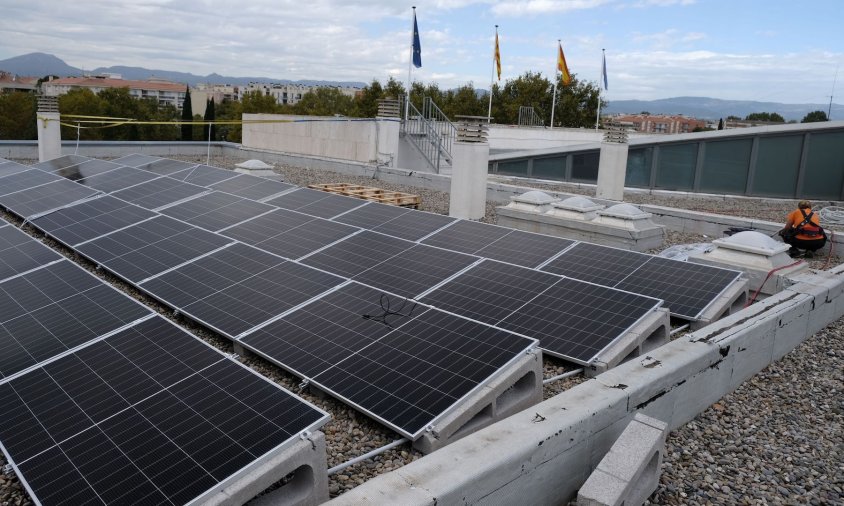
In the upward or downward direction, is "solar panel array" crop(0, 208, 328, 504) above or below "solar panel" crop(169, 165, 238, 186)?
below

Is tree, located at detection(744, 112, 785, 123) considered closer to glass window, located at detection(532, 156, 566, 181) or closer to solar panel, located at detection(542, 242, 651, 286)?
glass window, located at detection(532, 156, 566, 181)

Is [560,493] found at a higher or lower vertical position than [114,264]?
lower

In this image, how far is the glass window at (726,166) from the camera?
87.1ft

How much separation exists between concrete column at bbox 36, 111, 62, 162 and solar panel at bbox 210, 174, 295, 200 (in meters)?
13.5

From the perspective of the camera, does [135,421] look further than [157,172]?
No

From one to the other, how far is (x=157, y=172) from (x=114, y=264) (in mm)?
8597

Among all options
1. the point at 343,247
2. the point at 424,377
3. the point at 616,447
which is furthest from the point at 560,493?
Answer: the point at 343,247

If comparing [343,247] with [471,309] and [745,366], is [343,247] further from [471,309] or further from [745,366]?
[745,366]

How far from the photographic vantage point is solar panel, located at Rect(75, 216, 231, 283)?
398 inches

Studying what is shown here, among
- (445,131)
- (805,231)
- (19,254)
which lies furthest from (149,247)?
(445,131)

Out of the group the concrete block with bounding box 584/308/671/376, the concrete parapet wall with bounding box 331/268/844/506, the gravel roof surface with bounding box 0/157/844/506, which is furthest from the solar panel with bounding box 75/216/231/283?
the concrete parapet wall with bounding box 331/268/844/506

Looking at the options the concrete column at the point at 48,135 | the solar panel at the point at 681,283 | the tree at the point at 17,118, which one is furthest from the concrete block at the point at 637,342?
the tree at the point at 17,118

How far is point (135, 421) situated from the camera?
17.1 feet

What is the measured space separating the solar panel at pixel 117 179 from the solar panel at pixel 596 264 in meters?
12.1
